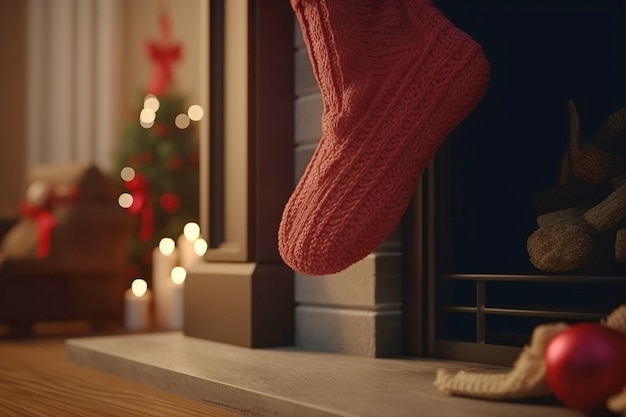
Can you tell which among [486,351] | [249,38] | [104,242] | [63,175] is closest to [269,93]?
[249,38]

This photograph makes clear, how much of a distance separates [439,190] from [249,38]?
58cm

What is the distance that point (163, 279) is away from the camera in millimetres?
3123

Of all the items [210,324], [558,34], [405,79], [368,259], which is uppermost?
[558,34]

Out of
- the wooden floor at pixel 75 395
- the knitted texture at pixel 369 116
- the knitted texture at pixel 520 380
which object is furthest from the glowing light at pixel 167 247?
the knitted texture at pixel 520 380

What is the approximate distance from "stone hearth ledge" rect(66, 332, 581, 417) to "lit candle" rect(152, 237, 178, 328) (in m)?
1.23

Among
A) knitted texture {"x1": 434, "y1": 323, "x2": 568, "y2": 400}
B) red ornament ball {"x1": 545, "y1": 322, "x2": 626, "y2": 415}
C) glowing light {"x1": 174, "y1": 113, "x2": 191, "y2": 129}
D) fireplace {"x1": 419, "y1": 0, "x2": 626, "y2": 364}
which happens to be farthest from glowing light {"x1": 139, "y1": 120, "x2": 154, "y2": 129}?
red ornament ball {"x1": 545, "y1": 322, "x2": 626, "y2": 415}

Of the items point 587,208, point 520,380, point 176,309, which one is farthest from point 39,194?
point 520,380

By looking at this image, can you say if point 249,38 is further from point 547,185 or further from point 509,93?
point 547,185

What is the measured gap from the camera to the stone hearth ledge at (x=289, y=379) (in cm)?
95

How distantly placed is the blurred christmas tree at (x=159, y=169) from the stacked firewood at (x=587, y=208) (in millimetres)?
2527

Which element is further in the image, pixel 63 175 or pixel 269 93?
pixel 63 175

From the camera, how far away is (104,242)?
2859 mm

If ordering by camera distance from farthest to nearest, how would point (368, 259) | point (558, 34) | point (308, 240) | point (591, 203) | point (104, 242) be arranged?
1. point (104, 242)
2. point (368, 259)
3. point (558, 34)
4. point (591, 203)
5. point (308, 240)

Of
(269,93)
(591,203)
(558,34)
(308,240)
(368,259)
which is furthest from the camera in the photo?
(269,93)
